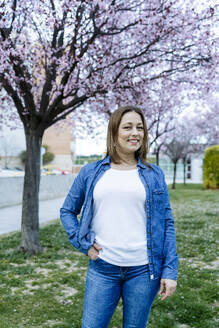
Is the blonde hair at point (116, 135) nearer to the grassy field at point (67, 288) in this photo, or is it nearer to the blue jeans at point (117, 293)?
the blue jeans at point (117, 293)

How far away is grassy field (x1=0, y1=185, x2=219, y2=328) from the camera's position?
13.0 ft

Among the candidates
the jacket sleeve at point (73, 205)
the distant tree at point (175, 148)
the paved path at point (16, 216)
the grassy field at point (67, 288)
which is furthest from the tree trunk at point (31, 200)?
the distant tree at point (175, 148)

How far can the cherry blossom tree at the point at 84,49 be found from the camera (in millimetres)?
6047

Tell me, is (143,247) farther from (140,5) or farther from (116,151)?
(140,5)

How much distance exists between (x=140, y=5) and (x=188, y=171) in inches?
1617

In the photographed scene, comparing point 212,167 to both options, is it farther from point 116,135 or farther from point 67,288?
point 116,135

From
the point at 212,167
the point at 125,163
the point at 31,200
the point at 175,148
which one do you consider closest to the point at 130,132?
the point at 125,163

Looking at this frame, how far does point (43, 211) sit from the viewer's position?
13477 mm

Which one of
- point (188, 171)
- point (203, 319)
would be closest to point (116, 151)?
point (203, 319)

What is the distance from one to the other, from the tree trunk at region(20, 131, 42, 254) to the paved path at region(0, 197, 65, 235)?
2.41 meters

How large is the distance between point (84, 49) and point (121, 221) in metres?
4.89

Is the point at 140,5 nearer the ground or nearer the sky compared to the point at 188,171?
nearer the sky

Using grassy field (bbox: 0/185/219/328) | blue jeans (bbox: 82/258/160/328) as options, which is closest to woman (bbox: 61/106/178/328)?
blue jeans (bbox: 82/258/160/328)

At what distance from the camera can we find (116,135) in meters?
2.39
